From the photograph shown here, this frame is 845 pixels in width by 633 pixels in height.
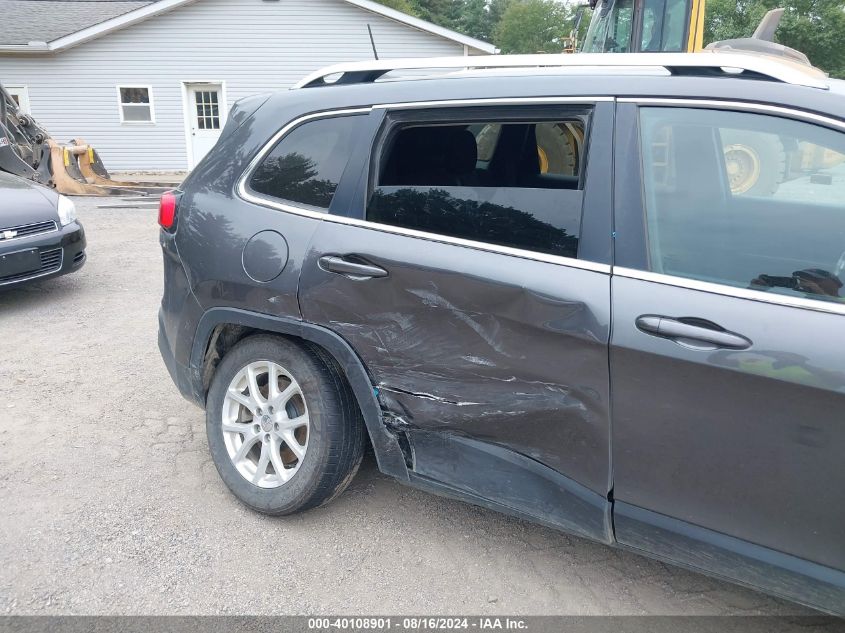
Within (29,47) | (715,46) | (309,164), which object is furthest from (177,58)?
(309,164)

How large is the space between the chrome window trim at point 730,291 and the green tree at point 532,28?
58368 millimetres

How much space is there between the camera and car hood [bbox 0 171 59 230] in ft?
19.5

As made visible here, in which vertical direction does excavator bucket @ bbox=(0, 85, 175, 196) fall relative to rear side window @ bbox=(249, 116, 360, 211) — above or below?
below

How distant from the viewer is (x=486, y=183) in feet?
9.18

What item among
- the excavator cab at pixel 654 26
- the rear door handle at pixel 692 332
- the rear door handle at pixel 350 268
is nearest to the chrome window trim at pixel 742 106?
the rear door handle at pixel 692 332

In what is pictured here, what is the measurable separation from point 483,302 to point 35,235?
5202 mm

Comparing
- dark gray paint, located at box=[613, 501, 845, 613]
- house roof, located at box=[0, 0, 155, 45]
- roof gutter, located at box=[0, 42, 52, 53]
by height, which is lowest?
dark gray paint, located at box=[613, 501, 845, 613]

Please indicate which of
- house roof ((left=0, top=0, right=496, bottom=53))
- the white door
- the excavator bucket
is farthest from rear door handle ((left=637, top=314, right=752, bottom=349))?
the white door

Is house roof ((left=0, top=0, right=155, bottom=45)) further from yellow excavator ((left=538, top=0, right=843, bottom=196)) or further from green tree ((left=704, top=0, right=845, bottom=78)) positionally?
green tree ((left=704, top=0, right=845, bottom=78))

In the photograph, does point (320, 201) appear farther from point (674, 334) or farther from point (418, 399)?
point (674, 334)

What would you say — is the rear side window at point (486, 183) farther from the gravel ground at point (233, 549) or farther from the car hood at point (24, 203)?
the car hood at point (24, 203)

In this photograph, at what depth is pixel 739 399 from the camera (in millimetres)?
2018

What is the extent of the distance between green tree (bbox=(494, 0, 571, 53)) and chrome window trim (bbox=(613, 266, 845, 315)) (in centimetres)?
5837

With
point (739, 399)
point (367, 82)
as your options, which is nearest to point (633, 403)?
point (739, 399)
